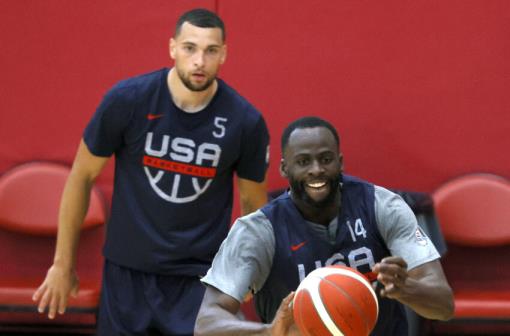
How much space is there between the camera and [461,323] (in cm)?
525

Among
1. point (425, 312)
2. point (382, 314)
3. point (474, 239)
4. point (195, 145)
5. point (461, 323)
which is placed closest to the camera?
point (425, 312)

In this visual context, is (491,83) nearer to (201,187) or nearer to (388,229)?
(201,187)

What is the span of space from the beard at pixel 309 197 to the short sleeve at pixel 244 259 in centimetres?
13

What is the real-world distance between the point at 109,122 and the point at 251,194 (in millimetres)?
636

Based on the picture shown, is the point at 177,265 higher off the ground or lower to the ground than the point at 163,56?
lower

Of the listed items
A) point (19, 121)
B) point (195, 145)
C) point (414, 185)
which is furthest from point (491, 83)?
point (19, 121)

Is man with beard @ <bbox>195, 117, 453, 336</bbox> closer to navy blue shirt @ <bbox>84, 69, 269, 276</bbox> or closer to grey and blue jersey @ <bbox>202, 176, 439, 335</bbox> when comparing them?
grey and blue jersey @ <bbox>202, 176, 439, 335</bbox>

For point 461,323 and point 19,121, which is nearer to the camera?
point 461,323

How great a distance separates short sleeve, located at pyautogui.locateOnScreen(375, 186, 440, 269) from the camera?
11.4 ft

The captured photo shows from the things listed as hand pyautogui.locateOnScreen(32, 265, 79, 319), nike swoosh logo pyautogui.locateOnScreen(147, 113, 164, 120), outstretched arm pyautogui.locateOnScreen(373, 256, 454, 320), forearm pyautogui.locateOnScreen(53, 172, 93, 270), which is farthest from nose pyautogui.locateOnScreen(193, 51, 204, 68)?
outstretched arm pyautogui.locateOnScreen(373, 256, 454, 320)

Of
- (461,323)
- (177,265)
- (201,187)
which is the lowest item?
(461,323)

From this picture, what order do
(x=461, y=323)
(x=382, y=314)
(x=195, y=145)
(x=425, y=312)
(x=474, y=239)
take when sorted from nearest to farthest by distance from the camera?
(x=425, y=312), (x=382, y=314), (x=195, y=145), (x=461, y=323), (x=474, y=239)

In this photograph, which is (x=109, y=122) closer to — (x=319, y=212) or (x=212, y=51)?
(x=212, y=51)

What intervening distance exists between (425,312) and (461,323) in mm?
1942
